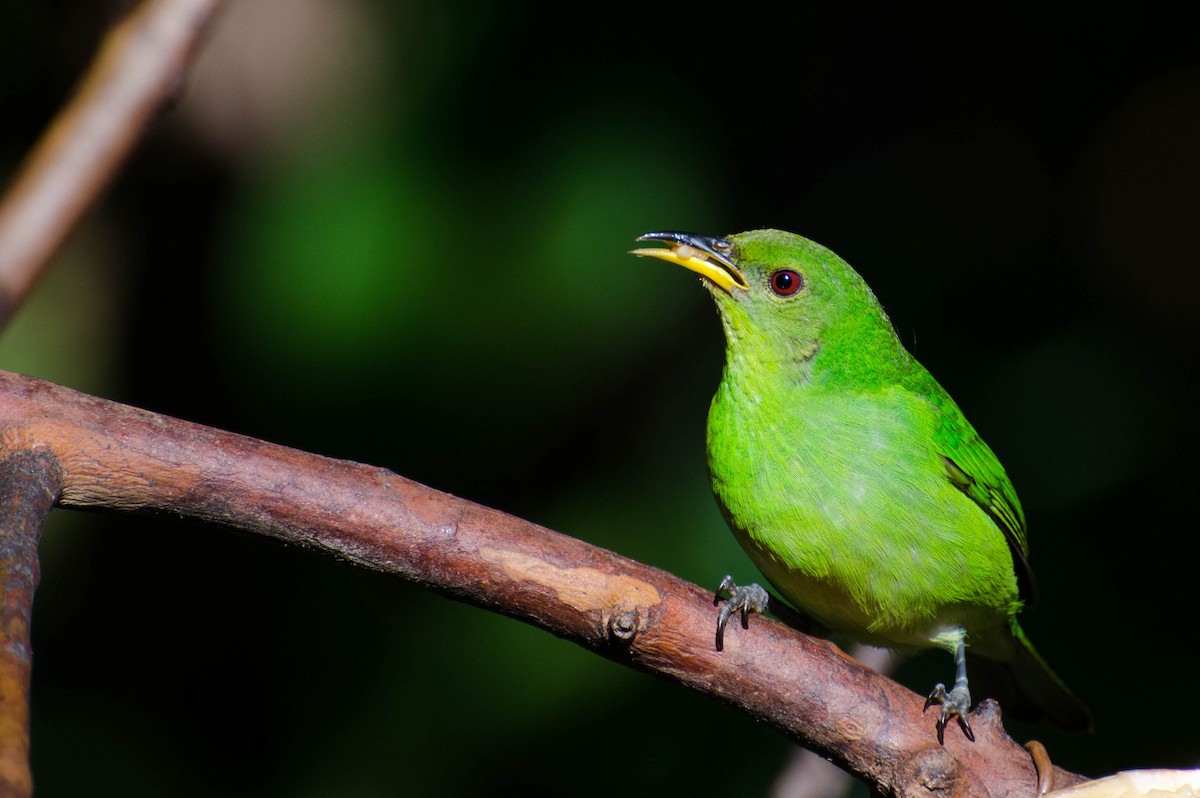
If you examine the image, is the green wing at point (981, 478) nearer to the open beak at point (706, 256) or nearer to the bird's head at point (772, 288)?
the bird's head at point (772, 288)

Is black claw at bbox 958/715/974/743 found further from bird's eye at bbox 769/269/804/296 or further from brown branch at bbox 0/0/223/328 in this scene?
brown branch at bbox 0/0/223/328

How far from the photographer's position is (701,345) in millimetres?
4723

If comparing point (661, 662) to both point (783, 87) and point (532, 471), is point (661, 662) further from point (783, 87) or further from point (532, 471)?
point (783, 87)

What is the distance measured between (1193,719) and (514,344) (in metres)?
2.49

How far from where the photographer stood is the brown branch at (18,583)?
48.1 inches

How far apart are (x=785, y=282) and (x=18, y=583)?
8.27 feet

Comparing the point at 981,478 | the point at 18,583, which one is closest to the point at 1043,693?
the point at 981,478

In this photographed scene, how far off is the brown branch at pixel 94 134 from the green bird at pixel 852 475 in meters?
1.61

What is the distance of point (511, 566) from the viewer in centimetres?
218

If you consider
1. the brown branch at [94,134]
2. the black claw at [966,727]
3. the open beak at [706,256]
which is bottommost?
the black claw at [966,727]

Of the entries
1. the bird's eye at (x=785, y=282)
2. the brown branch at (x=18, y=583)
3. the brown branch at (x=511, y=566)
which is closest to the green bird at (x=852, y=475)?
the bird's eye at (x=785, y=282)

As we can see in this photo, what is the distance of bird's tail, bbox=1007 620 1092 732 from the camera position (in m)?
3.53

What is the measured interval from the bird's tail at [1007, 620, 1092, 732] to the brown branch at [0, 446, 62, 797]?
287 cm

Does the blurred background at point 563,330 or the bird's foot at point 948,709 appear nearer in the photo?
the bird's foot at point 948,709
